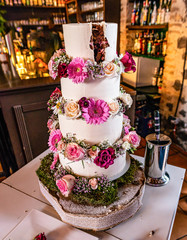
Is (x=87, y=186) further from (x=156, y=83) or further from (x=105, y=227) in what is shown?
(x=156, y=83)

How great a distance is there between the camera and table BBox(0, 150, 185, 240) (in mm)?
917

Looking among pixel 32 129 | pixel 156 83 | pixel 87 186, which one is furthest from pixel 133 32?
pixel 87 186

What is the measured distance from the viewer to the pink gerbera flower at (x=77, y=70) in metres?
0.78

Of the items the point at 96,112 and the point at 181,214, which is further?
the point at 181,214

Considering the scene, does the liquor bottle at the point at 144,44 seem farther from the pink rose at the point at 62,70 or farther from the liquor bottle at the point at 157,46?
the pink rose at the point at 62,70

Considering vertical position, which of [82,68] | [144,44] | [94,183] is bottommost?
[94,183]

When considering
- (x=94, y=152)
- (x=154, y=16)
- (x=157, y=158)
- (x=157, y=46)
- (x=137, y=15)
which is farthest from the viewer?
(x=137, y=15)

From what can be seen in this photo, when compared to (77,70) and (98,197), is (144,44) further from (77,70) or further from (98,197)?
(98,197)

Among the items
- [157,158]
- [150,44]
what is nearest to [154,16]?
[150,44]

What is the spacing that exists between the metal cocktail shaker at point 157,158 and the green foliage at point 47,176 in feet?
1.96

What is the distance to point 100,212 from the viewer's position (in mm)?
898

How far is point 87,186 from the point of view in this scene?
37.7 inches

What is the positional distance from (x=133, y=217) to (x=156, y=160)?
1.21 ft

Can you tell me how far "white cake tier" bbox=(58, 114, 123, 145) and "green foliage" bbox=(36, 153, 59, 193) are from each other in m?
0.31
